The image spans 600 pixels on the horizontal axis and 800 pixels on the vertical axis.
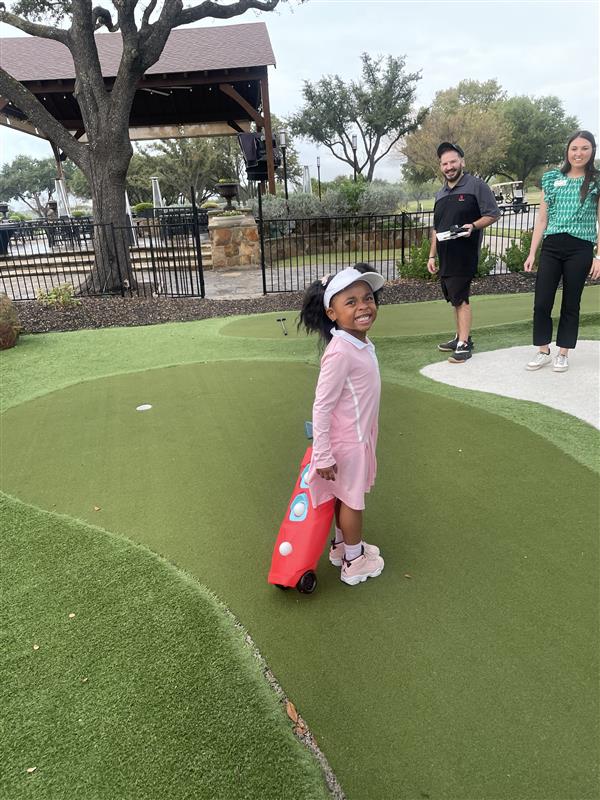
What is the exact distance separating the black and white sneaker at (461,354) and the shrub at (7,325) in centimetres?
484

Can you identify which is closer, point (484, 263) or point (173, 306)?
point (173, 306)

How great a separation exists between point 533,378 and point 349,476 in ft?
9.75

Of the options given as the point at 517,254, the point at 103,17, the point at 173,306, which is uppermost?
the point at 103,17

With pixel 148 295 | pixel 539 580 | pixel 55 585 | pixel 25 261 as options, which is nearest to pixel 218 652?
pixel 55 585

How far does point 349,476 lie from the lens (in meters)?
2.00

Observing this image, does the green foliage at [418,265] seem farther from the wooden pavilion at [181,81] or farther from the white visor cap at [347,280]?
the wooden pavilion at [181,81]

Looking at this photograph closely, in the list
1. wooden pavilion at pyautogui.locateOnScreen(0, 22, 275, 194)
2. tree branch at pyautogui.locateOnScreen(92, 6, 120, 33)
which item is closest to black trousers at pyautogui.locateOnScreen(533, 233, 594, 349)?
tree branch at pyautogui.locateOnScreen(92, 6, 120, 33)

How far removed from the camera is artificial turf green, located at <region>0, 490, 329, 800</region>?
55.9 inches

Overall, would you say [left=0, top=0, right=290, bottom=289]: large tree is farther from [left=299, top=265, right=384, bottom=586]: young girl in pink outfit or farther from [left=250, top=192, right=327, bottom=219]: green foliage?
[left=299, top=265, right=384, bottom=586]: young girl in pink outfit

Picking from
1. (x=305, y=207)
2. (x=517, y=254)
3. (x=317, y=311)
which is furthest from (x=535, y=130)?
(x=317, y=311)

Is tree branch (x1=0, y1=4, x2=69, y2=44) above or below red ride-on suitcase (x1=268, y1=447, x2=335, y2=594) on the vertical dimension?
above

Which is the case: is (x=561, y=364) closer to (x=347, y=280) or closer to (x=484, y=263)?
(x=347, y=280)

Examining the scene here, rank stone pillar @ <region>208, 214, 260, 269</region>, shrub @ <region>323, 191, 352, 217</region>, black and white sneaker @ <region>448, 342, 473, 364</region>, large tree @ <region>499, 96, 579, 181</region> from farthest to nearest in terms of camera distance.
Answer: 1. large tree @ <region>499, 96, 579, 181</region>
2. shrub @ <region>323, 191, 352, 217</region>
3. stone pillar @ <region>208, 214, 260, 269</region>
4. black and white sneaker @ <region>448, 342, 473, 364</region>

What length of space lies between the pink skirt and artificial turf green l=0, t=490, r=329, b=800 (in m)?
0.59
